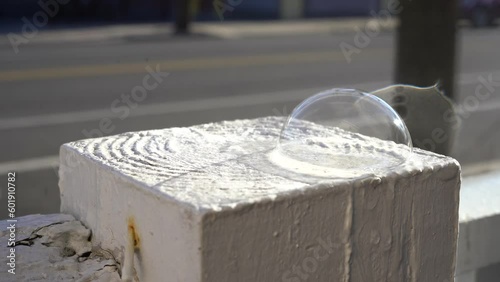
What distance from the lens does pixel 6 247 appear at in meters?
1.99

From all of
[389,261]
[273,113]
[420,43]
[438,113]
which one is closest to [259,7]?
[273,113]

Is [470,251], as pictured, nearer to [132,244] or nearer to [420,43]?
[132,244]

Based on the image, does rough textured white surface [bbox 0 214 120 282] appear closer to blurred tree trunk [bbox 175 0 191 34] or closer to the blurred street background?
the blurred street background

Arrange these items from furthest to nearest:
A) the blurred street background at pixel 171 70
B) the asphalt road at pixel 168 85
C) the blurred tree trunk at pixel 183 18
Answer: the blurred tree trunk at pixel 183 18
the blurred street background at pixel 171 70
the asphalt road at pixel 168 85

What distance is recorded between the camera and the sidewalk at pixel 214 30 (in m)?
17.5

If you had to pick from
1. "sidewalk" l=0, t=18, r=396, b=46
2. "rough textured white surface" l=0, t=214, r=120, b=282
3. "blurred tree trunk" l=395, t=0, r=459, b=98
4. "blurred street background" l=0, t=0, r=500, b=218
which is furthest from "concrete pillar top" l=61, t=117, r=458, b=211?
"sidewalk" l=0, t=18, r=396, b=46

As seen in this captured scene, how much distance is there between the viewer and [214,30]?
63.7 feet

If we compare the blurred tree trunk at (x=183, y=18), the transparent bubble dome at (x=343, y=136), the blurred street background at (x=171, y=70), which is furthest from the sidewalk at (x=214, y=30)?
the transparent bubble dome at (x=343, y=136)

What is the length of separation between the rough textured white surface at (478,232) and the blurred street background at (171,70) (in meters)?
2.63

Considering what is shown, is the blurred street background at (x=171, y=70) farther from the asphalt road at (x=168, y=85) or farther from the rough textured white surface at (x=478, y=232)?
the rough textured white surface at (x=478, y=232)

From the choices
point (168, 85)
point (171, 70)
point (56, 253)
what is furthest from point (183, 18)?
point (56, 253)

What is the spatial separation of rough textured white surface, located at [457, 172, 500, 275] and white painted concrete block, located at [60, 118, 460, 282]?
1.72 ft

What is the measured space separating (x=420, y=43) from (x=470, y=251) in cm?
265

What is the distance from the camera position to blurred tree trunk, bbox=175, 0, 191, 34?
1902 centimetres
